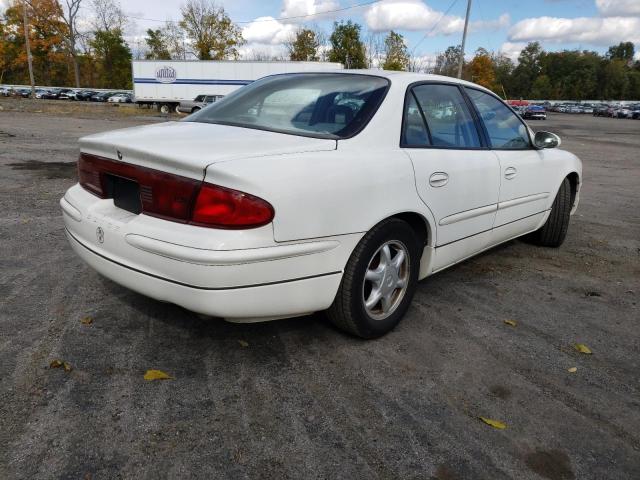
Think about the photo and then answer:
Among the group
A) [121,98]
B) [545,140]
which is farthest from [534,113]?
[545,140]

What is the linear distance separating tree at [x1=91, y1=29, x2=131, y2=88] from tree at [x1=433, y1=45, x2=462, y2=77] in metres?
43.2

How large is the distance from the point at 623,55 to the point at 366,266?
489ft

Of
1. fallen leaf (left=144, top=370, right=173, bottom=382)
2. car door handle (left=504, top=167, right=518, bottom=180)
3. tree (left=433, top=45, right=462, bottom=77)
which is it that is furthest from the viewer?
tree (left=433, top=45, right=462, bottom=77)

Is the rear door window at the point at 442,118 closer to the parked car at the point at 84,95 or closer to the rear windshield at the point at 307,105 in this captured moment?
the rear windshield at the point at 307,105

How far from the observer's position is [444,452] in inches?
81.7

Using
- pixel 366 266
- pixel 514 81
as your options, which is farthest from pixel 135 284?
pixel 514 81

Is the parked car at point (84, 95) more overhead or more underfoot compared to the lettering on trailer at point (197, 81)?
more underfoot

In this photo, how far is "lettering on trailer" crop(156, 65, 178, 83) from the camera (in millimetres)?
33309

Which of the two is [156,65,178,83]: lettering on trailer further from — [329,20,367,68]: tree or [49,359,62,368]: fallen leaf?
[49,359,62,368]: fallen leaf

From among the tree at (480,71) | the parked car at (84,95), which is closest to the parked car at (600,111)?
the tree at (480,71)

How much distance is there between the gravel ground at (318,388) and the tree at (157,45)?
62.0 m

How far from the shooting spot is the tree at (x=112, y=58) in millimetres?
66250

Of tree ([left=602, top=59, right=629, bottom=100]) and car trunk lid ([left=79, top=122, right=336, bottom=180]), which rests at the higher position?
tree ([left=602, top=59, right=629, bottom=100])

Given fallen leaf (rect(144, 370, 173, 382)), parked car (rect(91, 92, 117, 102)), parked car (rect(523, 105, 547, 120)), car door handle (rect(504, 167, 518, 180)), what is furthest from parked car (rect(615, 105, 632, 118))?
fallen leaf (rect(144, 370, 173, 382))
